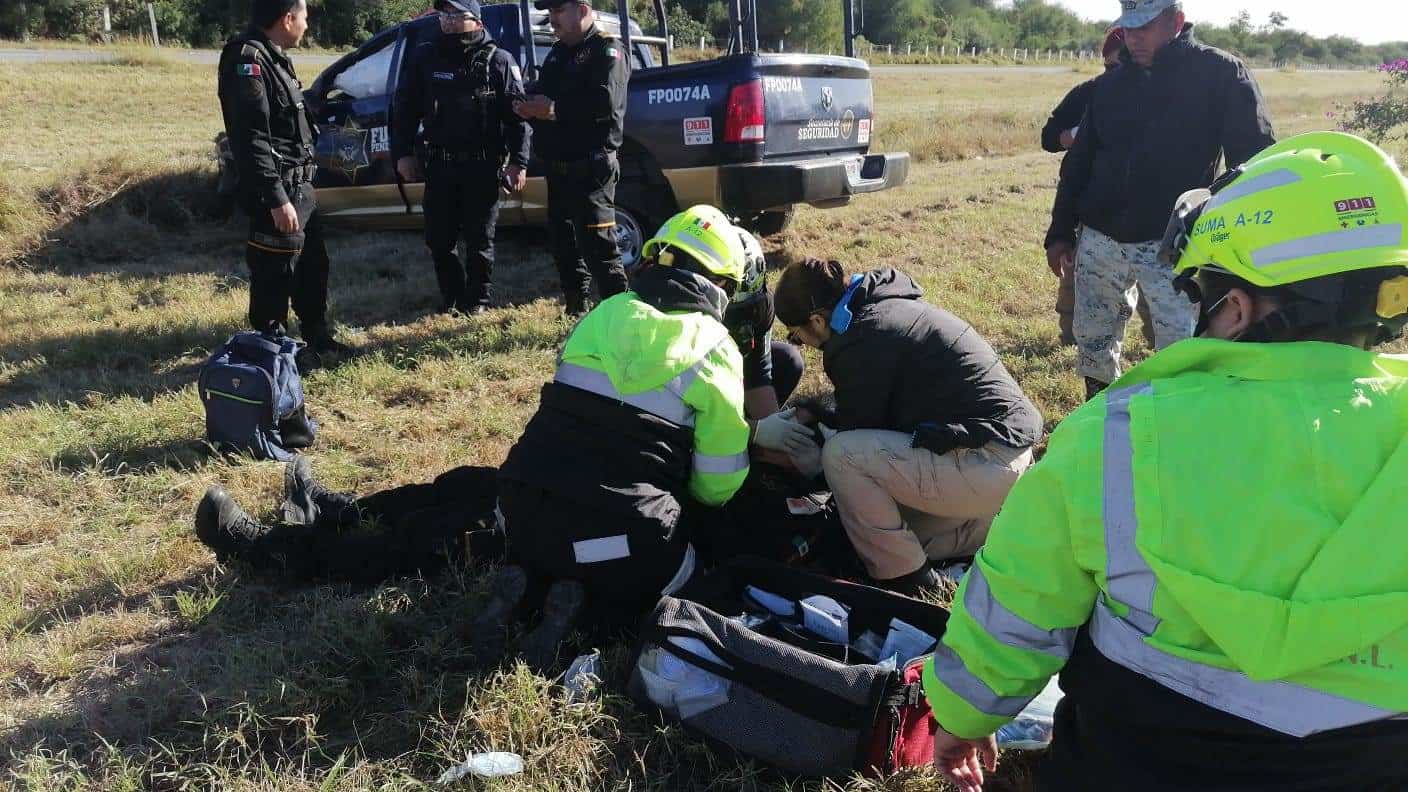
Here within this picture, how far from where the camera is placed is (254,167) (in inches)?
185

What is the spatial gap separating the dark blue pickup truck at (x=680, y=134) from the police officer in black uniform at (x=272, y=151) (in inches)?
82.9

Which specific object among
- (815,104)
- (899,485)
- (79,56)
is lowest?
(899,485)

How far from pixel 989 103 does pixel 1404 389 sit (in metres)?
24.6

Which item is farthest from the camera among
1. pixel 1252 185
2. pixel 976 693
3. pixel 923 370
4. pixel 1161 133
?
pixel 1161 133

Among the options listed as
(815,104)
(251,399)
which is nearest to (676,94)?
(815,104)

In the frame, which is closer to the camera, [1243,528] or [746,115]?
[1243,528]

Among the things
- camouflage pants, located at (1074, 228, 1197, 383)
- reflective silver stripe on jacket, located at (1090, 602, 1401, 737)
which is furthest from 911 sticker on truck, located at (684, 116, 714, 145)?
reflective silver stripe on jacket, located at (1090, 602, 1401, 737)

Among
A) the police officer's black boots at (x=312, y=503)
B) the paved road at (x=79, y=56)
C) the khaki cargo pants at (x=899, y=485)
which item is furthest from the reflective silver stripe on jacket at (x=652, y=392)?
the paved road at (x=79, y=56)

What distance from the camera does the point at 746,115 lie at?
239 inches

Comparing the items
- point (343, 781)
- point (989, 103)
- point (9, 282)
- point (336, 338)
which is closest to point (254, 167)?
point (336, 338)

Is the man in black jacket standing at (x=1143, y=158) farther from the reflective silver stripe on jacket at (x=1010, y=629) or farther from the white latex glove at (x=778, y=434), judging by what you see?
the reflective silver stripe on jacket at (x=1010, y=629)

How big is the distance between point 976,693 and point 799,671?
0.69 meters

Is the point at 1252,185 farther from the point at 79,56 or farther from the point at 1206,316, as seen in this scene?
the point at 79,56

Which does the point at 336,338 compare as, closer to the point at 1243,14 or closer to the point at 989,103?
the point at 989,103
